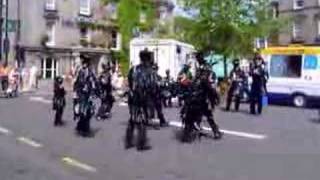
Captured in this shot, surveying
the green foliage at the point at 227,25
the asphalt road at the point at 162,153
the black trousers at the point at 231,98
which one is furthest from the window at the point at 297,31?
the asphalt road at the point at 162,153

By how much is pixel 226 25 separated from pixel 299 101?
1413 centimetres

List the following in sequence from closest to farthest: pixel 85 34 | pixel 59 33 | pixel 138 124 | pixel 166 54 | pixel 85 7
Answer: pixel 138 124 < pixel 166 54 < pixel 59 33 < pixel 85 34 < pixel 85 7

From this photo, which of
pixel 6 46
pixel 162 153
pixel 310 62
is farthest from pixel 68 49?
pixel 162 153

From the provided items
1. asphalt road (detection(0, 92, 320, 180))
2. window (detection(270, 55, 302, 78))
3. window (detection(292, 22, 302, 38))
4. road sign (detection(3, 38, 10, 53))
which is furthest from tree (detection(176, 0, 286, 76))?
asphalt road (detection(0, 92, 320, 180))

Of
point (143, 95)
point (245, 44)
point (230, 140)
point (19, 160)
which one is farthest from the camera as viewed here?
point (245, 44)


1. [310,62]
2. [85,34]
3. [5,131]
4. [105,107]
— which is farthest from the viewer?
[85,34]

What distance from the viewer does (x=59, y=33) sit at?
58781 millimetres

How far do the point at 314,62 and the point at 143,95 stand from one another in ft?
54.4

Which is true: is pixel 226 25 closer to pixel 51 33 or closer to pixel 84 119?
pixel 51 33

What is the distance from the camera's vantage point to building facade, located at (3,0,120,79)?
56000mm

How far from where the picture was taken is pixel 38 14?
57.4 m

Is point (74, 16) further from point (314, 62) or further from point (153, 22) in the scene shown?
point (314, 62)

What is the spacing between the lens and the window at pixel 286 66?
94.3 feet

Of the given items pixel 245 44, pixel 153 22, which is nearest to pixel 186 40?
pixel 245 44
